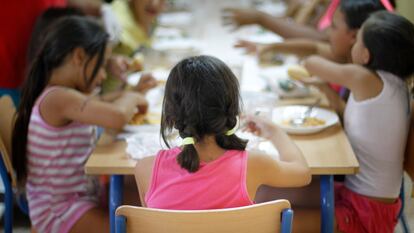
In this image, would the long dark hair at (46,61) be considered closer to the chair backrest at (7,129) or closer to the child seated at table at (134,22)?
the chair backrest at (7,129)

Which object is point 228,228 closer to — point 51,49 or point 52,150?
point 52,150

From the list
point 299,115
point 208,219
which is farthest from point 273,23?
point 208,219

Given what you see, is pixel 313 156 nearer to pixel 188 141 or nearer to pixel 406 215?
pixel 188 141

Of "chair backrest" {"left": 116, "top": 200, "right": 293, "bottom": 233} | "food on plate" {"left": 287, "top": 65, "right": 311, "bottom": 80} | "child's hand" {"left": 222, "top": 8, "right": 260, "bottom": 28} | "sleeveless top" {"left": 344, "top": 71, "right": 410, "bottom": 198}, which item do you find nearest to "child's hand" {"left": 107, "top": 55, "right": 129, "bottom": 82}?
"child's hand" {"left": 222, "top": 8, "right": 260, "bottom": 28}

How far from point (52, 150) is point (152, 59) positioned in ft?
3.63

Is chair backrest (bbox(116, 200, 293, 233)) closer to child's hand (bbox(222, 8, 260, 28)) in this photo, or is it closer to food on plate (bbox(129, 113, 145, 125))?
food on plate (bbox(129, 113, 145, 125))

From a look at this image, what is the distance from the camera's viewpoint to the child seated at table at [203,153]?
3.79ft

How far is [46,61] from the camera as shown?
1.72m

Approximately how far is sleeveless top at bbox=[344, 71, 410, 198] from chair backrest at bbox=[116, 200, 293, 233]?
0.68 m

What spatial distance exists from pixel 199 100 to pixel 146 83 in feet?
2.90

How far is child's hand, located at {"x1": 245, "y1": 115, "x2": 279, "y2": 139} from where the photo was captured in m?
1.49

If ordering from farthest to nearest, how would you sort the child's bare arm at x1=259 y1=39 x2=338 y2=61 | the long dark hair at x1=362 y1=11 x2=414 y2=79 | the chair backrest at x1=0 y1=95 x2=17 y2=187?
the child's bare arm at x1=259 y1=39 x2=338 y2=61 → the chair backrest at x1=0 y1=95 x2=17 y2=187 → the long dark hair at x1=362 y1=11 x2=414 y2=79

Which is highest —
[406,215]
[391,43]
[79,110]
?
[391,43]

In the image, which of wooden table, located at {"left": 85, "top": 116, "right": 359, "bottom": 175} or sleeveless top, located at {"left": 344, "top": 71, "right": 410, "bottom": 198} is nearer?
wooden table, located at {"left": 85, "top": 116, "right": 359, "bottom": 175}
